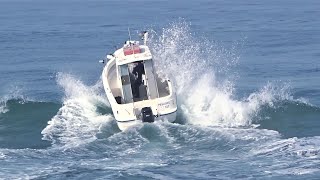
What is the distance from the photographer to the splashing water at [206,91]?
106 ft

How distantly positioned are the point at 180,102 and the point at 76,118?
5.03 meters

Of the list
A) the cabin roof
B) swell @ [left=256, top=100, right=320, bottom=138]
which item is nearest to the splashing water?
swell @ [left=256, top=100, right=320, bottom=138]

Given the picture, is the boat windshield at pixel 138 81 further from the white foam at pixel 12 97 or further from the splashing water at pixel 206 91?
the white foam at pixel 12 97

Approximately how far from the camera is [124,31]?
62.4 m

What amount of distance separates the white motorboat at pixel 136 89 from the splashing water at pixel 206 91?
5.15 ft

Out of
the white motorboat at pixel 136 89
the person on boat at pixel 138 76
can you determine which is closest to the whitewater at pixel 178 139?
the white motorboat at pixel 136 89

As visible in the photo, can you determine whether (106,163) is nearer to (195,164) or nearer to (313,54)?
(195,164)

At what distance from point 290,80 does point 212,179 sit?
20222 millimetres

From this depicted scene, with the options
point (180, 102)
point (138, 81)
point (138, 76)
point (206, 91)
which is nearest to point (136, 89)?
point (138, 81)

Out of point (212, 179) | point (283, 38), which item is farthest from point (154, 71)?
point (283, 38)

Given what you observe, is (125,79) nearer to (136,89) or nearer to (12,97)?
(136,89)

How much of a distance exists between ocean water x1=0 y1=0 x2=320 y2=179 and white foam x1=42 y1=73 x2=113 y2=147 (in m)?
0.06

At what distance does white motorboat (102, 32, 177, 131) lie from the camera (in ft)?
98.9

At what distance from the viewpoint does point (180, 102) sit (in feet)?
114
